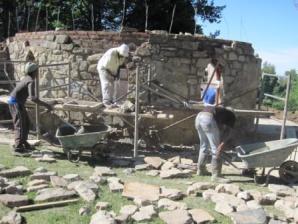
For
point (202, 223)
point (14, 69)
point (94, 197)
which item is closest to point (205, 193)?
point (202, 223)

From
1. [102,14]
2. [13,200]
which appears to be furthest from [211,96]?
[102,14]

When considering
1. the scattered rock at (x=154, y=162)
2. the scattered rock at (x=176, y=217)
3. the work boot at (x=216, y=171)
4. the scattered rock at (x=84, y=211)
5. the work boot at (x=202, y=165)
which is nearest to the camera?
the scattered rock at (x=176, y=217)

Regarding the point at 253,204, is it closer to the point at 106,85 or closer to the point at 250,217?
the point at 250,217

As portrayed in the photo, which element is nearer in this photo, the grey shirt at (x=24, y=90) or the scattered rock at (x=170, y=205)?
the scattered rock at (x=170, y=205)

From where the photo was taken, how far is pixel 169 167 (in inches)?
311

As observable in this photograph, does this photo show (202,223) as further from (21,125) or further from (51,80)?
(51,80)

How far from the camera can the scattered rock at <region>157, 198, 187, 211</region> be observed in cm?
570

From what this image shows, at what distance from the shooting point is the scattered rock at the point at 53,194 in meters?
5.85

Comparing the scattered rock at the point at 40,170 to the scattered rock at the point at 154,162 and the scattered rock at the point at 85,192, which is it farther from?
the scattered rock at the point at 154,162

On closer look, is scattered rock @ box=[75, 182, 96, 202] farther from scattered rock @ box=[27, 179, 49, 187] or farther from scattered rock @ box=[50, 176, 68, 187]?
scattered rock @ box=[27, 179, 49, 187]

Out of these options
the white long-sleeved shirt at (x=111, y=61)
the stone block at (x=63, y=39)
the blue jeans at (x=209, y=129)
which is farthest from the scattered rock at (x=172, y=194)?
the stone block at (x=63, y=39)

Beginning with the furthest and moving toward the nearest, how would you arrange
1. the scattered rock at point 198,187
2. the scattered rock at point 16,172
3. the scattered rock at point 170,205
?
the scattered rock at point 16,172
the scattered rock at point 198,187
the scattered rock at point 170,205

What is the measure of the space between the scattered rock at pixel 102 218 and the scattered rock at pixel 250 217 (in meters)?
1.41

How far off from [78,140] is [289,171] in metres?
3.48
